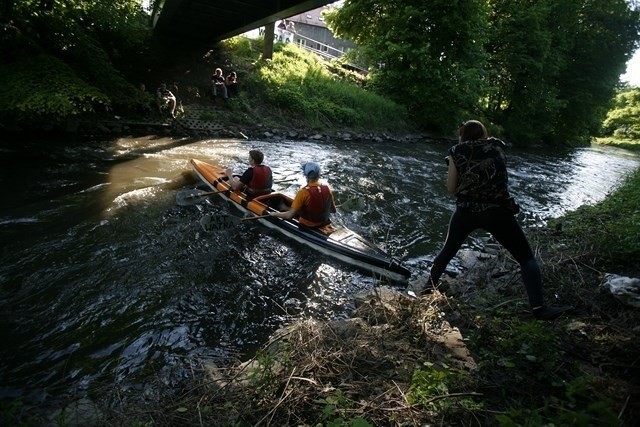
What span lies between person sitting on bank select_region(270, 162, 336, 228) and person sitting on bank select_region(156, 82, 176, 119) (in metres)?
8.39

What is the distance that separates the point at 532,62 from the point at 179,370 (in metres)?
22.9

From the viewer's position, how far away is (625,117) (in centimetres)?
4128

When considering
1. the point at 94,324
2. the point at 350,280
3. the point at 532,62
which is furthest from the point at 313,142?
the point at 532,62

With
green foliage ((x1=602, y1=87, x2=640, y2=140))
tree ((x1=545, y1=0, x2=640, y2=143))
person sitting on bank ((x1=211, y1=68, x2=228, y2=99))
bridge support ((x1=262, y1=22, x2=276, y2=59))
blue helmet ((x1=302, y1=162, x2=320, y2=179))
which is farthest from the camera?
green foliage ((x1=602, y1=87, x2=640, y2=140))

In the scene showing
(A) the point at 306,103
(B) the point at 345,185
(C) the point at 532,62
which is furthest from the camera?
(C) the point at 532,62

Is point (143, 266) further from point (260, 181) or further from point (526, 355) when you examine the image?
point (526, 355)

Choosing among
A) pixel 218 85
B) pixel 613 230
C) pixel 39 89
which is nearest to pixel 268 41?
pixel 218 85

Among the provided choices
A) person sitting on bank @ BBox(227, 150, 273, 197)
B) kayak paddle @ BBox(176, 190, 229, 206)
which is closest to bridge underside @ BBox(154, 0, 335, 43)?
person sitting on bank @ BBox(227, 150, 273, 197)

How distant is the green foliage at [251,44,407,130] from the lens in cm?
1542

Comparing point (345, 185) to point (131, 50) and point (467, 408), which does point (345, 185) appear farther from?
point (131, 50)

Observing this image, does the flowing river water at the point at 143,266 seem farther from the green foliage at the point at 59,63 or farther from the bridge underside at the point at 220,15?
the bridge underside at the point at 220,15

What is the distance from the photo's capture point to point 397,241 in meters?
6.63

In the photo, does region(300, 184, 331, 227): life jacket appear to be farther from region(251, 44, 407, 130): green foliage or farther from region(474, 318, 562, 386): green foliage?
region(251, 44, 407, 130): green foliage

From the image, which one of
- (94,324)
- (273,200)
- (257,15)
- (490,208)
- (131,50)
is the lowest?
(94,324)
